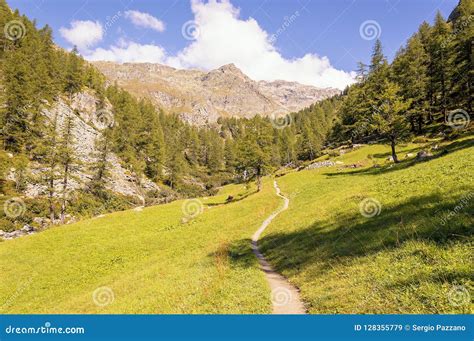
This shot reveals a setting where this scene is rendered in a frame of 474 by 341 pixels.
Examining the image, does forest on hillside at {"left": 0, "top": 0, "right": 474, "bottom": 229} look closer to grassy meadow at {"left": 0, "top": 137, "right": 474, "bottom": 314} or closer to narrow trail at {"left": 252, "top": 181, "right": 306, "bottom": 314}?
grassy meadow at {"left": 0, "top": 137, "right": 474, "bottom": 314}

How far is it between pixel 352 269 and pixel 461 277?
12.8 feet

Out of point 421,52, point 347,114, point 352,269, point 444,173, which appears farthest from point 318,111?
point 352,269

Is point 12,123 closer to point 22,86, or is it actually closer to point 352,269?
point 22,86

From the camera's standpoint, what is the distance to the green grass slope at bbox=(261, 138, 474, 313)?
8.31 meters

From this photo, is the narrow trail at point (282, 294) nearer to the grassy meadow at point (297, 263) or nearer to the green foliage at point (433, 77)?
the grassy meadow at point (297, 263)

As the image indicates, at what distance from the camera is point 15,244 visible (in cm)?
3522

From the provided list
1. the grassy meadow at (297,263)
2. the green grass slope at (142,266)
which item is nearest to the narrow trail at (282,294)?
the grassy meadow at (297,263)

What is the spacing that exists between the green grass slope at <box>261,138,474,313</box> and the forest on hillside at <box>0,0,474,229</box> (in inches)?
1232

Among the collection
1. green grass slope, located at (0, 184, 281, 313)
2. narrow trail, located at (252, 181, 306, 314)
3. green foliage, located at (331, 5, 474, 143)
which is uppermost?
green foliage, located at (331, 5, 474, 143)

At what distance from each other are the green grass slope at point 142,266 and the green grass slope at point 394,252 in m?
2.41

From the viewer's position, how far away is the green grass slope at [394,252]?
27.3ft

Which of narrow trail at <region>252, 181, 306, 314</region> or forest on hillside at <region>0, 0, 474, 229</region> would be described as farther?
forest on hillside at <region>0, 0, 474, 229</region>

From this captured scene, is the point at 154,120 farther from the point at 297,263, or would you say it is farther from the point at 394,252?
the point at 394,252

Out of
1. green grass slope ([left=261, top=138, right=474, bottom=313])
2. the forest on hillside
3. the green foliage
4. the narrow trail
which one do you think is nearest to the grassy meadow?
green grass slope ([left=261, top=138, right=474, bottom=313])
